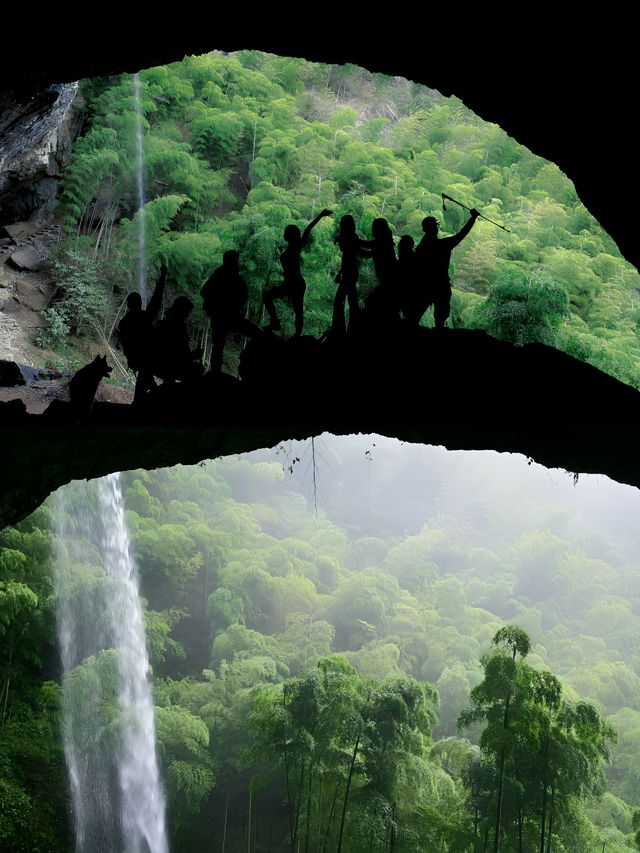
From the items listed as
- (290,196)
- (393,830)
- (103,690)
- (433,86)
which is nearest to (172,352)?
(433,86)

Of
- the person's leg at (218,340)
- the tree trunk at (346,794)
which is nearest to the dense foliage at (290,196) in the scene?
the tree trunk at (346,794)

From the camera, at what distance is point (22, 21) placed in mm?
5582

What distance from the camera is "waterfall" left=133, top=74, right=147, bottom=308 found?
682 inches

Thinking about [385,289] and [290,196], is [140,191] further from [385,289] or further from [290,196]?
[385,289]

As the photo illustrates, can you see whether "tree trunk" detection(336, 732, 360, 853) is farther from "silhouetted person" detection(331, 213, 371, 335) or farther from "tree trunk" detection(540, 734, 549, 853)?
"silhouetted person" detection(331, 213, 371, 335)

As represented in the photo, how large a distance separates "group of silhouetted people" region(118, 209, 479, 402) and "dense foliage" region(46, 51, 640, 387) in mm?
8505

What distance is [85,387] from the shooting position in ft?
16.1

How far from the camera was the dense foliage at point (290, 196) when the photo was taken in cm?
1571

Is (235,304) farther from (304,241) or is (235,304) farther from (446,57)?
(446,57)

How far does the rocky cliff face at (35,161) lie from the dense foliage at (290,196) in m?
0.48

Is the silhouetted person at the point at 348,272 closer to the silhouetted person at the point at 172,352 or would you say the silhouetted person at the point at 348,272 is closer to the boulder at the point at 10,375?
the silhouetted person at the point at 172,352

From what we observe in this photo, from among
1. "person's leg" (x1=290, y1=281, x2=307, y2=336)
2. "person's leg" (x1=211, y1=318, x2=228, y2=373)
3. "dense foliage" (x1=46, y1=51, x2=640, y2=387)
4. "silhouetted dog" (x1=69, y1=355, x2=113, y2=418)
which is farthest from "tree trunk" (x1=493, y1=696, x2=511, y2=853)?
"dense foliage" (x1=46, y1=51, x2=640, y2=387)

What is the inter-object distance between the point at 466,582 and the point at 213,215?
1468 cm

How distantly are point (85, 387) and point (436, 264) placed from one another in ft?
8.74
